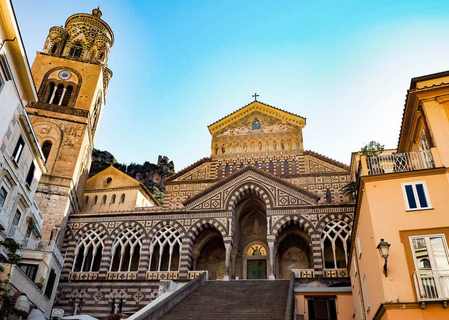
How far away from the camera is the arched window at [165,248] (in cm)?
2592

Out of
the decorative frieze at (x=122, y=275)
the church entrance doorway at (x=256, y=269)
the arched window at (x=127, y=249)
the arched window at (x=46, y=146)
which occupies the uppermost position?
the arched window at (x=46, y=146)

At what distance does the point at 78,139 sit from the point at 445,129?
2648 cm

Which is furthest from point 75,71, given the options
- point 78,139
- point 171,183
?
point 171,183

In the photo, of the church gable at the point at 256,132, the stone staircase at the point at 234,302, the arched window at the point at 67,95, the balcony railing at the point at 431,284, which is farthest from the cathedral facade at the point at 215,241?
the arched window at the point at 67,95

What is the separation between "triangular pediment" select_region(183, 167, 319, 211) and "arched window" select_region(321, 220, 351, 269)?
2031 mm

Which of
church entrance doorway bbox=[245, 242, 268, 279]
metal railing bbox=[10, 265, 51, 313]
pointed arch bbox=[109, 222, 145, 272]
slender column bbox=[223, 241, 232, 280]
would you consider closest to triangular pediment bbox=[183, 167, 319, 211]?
slender column bbox=[223, 241, 232, 280]

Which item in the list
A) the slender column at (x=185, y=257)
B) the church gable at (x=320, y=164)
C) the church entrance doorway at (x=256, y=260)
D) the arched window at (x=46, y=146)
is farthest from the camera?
the church gable at (x=320, y=164)

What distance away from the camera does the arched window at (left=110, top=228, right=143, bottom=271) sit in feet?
86.4

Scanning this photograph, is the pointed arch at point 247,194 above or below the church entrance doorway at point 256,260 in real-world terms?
above

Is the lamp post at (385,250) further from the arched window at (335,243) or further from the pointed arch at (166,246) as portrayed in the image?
the pointed arch at (166,246)

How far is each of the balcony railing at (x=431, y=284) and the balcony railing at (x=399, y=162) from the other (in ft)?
11.7

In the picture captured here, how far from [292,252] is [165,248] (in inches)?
336

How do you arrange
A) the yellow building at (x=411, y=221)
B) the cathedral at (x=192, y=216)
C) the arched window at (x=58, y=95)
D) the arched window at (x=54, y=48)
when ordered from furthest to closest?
the arched window at (x=54, y=48)
the arched window at (x=58, y=95)
the cathedral at (x=192, y=216)
the yellow building at (x=411, y=221)

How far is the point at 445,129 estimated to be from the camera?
1352 centimetres
